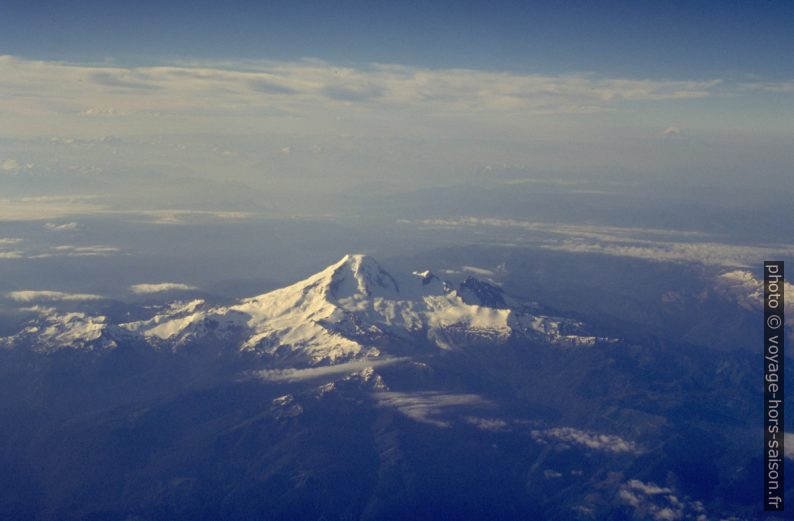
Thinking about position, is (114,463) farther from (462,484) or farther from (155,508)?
(462,484)

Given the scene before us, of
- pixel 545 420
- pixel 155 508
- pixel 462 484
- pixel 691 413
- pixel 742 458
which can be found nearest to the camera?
pixel 155 508

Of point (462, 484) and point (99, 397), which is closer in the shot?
point (462, 484)

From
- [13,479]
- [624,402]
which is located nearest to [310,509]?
[13,479]

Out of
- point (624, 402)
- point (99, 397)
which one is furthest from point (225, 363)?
point (624, 402)

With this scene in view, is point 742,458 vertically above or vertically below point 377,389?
below

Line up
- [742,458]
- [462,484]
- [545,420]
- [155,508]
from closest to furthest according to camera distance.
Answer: [155,508] < [462,484] < [742,458] < [545,420]

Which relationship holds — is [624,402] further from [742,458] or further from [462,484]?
[462,484]

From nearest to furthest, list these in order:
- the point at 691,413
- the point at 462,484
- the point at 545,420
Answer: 1. the point at 462,484
2. the point at 545,420
3. the point at 691,413

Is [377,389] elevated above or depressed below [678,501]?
above

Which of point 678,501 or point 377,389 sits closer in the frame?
point 678,501
